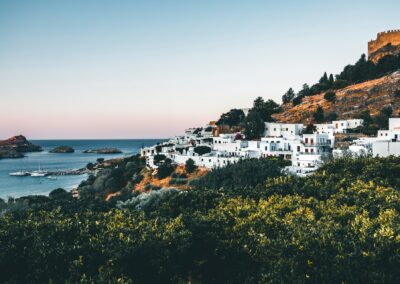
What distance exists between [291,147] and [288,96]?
5286 cm

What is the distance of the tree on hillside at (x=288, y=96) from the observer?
4421 inches

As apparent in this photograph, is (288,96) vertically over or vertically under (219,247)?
over

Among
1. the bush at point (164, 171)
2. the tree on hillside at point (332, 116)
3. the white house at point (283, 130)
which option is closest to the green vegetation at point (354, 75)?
the tree on hillside at point (332, 116)

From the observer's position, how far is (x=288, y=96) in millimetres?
113062

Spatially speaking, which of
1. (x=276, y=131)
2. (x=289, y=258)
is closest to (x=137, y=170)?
(x=276, y=131)

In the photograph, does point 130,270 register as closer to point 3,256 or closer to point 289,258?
point 3,256

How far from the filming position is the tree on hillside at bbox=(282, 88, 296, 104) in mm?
112281

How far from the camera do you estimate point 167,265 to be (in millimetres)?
14578

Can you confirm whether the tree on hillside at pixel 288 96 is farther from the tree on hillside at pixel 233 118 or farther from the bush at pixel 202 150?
the bush at pixel 202 150

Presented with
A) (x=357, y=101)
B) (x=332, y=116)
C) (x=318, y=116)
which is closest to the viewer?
(x=332, y=116)

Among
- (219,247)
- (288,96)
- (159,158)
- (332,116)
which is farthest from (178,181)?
(288,96)

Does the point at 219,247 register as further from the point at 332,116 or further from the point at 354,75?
the point at 354,75

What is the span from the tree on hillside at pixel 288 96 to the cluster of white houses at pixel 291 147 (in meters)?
34.2

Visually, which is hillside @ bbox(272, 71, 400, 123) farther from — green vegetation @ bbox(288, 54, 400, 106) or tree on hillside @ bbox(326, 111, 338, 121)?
green vegetation @ bbox(288, 54, 400, 106)
